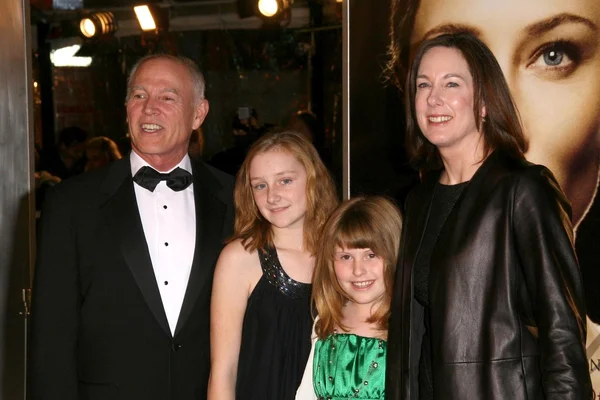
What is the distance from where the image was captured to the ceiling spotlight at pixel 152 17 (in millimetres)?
4297

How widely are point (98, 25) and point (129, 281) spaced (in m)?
2.02

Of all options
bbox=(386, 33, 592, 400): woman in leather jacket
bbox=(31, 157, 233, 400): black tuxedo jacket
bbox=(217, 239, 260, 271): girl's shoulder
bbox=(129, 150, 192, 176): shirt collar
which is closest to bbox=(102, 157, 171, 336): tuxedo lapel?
bbox=(31, 157, 233, 400): black tuxedo jacket

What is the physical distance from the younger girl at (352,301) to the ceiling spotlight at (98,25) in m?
2.13

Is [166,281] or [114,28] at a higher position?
[114,28]

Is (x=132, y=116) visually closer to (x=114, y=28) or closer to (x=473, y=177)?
(x=473, y=177)

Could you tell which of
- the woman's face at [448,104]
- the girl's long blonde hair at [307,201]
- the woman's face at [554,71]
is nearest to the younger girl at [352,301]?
the girl's long blonde hair at [307,201]

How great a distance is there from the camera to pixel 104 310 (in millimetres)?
2762

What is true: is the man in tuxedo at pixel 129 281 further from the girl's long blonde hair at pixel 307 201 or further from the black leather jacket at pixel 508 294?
the black leather jacket at pixel 508 294

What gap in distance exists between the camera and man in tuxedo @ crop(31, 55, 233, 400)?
8.93 ft

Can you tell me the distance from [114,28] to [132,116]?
5.10 feet

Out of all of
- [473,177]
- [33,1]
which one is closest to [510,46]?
[473,177]

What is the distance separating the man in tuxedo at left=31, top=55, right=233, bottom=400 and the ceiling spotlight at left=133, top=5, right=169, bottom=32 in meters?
1.47

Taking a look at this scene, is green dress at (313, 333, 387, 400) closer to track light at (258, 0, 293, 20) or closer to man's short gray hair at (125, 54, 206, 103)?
man's short gray hair at (125, 54, 206, 103)

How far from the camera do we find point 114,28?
4336mm
